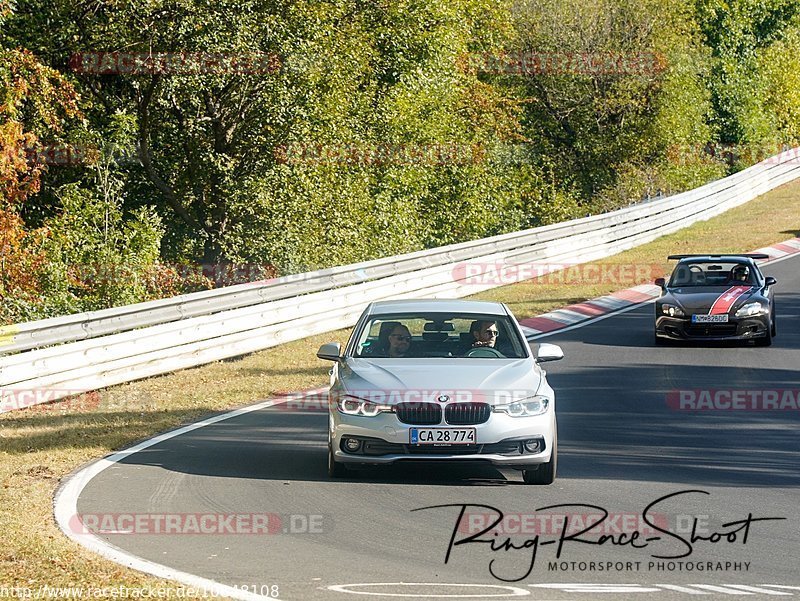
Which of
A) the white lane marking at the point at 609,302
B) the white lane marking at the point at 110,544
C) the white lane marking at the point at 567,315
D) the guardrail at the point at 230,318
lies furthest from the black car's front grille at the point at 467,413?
the white lane marking at the point at 609,302

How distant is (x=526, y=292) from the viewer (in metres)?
25.9

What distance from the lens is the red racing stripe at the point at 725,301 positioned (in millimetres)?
18672

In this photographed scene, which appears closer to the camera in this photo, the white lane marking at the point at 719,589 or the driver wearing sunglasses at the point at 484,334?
the white lane marking at the point at 719,589

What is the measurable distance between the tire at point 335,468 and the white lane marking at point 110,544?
1.96m

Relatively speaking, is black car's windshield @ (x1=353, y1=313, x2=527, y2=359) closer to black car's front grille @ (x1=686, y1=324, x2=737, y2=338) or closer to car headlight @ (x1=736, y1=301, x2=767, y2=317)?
black car's front grille @ (x1=686, y1=324, x2=737, y2=338)

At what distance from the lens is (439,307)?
1101 cm

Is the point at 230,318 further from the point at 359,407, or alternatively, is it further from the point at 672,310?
the point at 359,407

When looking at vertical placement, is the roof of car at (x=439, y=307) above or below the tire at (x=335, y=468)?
above

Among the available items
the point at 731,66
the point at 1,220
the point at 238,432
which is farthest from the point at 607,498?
the point at 731,66

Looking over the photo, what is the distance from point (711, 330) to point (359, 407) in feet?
34.0

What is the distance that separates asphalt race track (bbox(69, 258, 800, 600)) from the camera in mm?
7020

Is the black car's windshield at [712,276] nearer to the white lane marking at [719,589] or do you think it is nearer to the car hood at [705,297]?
the car hood at [705,297]

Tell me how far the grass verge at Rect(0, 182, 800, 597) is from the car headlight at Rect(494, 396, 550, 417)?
11.2ft

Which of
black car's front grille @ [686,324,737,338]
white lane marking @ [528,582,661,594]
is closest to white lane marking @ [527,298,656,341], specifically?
black car's front grille @ [686,324,737,338]
